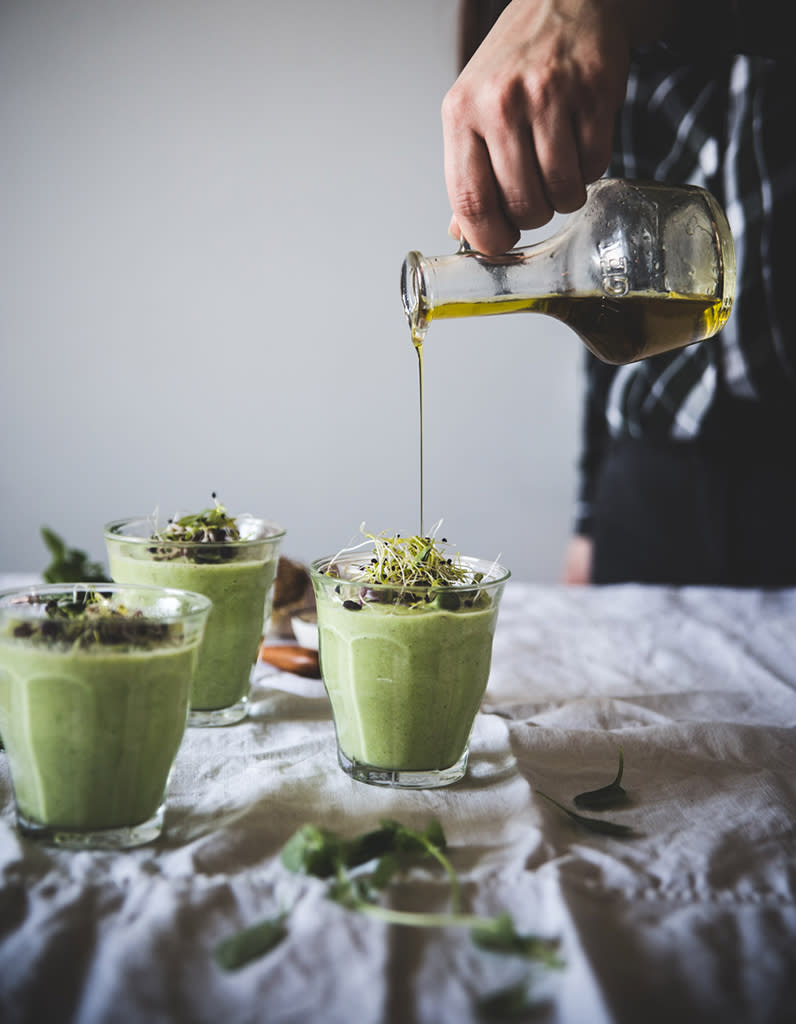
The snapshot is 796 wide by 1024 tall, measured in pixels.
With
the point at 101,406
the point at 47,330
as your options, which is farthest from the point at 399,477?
the point at 47,330

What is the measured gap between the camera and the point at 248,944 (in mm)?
714

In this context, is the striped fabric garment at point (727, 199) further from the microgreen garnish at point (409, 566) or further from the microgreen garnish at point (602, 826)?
the microgreen garnish at point (602, 826)

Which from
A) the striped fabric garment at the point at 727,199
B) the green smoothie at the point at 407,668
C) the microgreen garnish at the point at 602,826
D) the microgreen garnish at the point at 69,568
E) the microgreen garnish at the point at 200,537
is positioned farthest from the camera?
the striped fabric garment at the point at 727,199

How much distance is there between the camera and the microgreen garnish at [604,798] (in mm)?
1004

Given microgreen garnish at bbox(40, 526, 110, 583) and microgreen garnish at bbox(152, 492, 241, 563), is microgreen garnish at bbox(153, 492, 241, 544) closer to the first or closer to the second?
microgreen garnish at bbox(152, 492, 241, 563)

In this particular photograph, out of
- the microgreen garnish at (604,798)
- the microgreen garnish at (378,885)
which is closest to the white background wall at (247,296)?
the microgreen garnish at (604,798)

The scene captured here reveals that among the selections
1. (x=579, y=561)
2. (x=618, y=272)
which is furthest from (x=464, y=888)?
(x=579, y=561)

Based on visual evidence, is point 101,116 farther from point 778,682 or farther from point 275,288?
point 778,682

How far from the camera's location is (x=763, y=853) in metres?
0.90

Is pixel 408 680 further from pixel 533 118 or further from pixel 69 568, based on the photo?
pixel 69 568

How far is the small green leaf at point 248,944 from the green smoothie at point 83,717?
0.23m

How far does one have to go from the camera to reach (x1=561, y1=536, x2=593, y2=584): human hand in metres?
2.90

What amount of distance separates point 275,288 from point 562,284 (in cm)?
348

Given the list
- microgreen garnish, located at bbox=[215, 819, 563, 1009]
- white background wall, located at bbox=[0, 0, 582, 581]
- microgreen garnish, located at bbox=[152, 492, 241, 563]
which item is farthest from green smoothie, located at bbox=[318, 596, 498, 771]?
white background wall, located at bbox=[0, 0, 582, 581]
